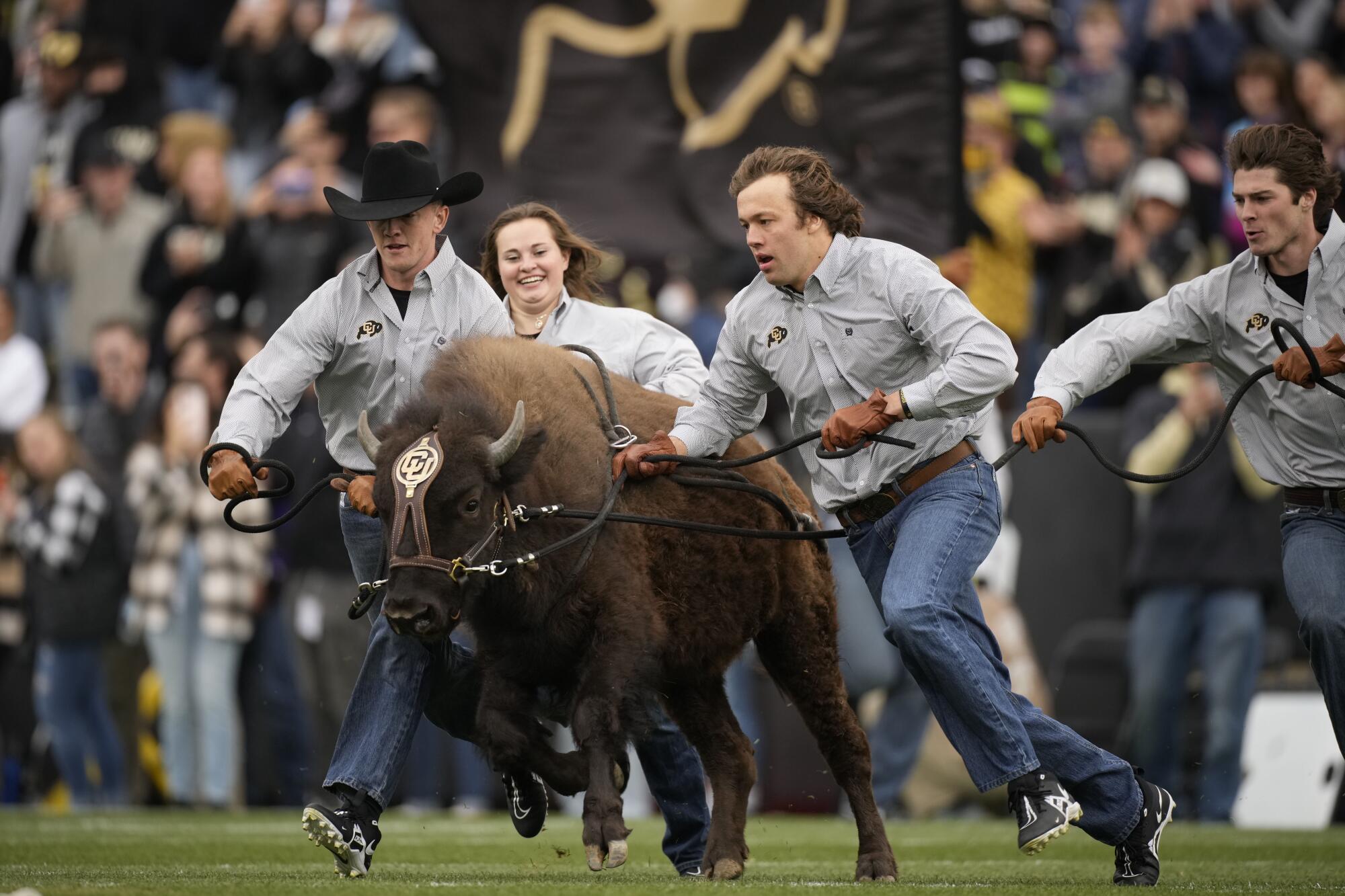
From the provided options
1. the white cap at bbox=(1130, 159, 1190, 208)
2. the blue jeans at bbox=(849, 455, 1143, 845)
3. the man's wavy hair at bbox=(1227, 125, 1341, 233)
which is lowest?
the blue jeans at bbox=(849, 455, 1143, 845)

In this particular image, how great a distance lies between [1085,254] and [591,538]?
24.2ft

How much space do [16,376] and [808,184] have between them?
961 centimetres

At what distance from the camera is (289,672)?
13117 millimetres

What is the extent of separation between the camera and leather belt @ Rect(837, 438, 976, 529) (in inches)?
286

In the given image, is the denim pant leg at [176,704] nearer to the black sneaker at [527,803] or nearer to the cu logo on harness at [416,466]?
the black sneaker at [527,803]

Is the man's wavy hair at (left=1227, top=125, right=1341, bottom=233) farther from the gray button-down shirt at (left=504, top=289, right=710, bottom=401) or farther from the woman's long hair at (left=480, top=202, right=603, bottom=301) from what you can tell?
the woman's long hair at (left=480, top=202, right=603, bottom=301)

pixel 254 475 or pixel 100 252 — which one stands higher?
pixel 100 252

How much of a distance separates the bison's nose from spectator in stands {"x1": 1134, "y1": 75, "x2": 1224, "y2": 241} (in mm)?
7694

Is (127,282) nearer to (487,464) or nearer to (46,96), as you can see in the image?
(46,96)

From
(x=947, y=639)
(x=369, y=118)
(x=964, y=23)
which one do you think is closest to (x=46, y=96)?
(x=369, y=118)

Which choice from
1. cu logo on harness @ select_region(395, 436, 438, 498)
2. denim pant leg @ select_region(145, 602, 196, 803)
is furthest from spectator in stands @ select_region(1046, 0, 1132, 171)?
cu logo on harness @ select_region(395, 436, 438, 498)

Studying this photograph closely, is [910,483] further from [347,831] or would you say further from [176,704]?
[176,704]

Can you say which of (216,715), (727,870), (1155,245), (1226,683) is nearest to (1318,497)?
(727,870)

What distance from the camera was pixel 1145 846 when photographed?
281 inches
